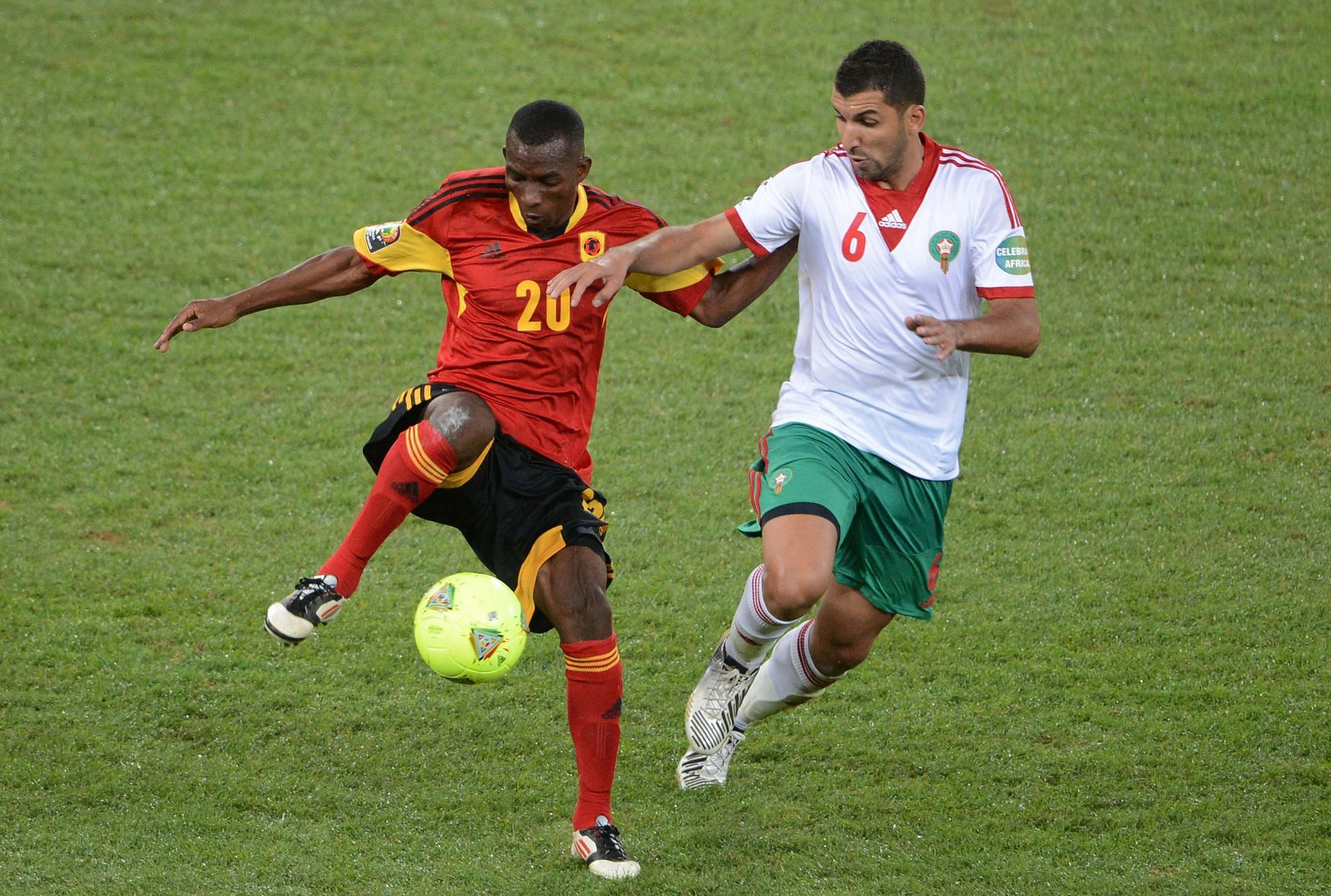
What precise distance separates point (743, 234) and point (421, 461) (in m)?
1.49

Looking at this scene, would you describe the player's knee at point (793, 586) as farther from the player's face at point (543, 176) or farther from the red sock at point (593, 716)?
the player's face at point (543, 176)

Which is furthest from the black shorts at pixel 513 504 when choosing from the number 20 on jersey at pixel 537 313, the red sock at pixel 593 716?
the number 20 on jersey at pixel 537 313

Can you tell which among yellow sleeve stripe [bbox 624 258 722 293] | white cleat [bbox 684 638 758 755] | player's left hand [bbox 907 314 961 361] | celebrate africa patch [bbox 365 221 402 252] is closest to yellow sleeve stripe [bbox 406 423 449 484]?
celebrate africa patch [bbox 365 221 402 252]

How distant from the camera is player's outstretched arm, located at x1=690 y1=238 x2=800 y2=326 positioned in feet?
18.4

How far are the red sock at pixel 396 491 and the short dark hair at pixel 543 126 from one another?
1.09 m

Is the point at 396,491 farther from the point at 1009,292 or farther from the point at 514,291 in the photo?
the point at 1009,292

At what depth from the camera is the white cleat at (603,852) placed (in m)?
5.21

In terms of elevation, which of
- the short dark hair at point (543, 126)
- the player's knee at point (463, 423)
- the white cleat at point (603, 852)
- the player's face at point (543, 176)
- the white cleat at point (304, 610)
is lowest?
the white cleat at point (603, 852)

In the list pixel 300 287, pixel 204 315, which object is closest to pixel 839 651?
pixel 300 287

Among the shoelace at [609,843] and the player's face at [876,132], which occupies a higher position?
the player's face at [876,132]

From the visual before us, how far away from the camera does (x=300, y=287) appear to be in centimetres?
552

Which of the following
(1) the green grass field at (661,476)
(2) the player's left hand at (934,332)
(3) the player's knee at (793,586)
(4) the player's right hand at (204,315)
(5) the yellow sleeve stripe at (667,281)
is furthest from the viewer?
(1) the green grass field at (661,476)

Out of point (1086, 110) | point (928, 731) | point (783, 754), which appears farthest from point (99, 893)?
point (1086, 110)

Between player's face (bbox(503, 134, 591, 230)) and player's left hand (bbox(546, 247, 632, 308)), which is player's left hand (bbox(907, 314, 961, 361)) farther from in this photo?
player's face (bbox(503, 134, 591, 230))
